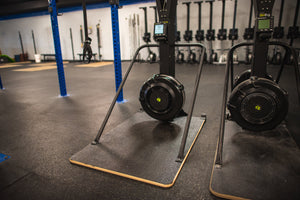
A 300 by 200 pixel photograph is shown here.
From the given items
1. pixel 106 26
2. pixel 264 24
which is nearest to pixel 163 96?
pixel 264 24

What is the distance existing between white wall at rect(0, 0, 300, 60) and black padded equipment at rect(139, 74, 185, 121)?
711cm

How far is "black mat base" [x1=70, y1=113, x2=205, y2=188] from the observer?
1707 millimetres

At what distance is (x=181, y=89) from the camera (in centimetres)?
243

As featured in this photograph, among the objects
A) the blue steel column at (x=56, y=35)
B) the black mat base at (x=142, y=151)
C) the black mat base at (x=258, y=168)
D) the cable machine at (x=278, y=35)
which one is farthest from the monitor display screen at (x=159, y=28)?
the cable machine at (x=278, y=35)

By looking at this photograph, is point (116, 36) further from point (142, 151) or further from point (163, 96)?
point (142, 151)

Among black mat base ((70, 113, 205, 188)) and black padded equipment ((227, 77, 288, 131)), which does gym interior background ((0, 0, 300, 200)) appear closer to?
black mat base ((70, 113, 205, 188))

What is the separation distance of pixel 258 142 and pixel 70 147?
1952 mm

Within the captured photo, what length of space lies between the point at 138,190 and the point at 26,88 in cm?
480

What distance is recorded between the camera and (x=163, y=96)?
7.95 feet

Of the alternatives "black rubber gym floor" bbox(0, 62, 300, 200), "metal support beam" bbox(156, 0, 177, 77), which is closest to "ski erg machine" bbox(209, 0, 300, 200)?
"black rubber gym floor" bbox(0, 62, 300, 200)

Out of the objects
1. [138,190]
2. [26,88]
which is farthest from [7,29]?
[138,190]

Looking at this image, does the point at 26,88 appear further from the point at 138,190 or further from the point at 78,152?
the point at 138,190

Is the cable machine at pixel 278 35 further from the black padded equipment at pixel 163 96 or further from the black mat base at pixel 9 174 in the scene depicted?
the black mat base at pixel 9 174

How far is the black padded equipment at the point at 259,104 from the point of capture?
200 centimetres
